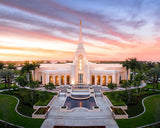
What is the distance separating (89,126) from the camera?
1928cm

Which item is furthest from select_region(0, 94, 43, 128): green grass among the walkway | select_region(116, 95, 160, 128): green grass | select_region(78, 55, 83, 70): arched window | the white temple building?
select_region(78, 55, 83, 70): arched window

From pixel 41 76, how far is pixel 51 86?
20.0 m

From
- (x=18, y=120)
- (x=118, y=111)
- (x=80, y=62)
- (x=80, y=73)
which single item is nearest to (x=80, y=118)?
(x=118, y=111)

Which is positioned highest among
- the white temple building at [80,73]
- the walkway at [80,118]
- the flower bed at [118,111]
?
the white temple building at [80,73]

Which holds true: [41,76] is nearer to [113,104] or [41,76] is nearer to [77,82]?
[77,82]

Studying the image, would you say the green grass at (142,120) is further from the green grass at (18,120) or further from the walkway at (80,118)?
the green grass at (18,120)

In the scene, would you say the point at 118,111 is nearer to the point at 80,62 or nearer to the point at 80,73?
the point at 80,73

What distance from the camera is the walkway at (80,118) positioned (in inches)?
783

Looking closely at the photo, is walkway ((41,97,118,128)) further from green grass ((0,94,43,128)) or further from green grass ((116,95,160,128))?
green grass ((116,95,160,128))

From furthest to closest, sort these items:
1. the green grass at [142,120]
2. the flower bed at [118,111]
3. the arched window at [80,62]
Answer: the arched window at [80,62], the flower bed at [118,111], the green grass at [142,120]

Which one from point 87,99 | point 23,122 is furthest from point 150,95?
point 23,122

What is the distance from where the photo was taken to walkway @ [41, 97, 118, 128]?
19891 mm

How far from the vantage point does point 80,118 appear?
21.9 m

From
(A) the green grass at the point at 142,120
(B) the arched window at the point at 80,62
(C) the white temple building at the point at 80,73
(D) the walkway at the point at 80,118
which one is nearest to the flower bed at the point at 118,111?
(D) the walkway at the point at 80,118
